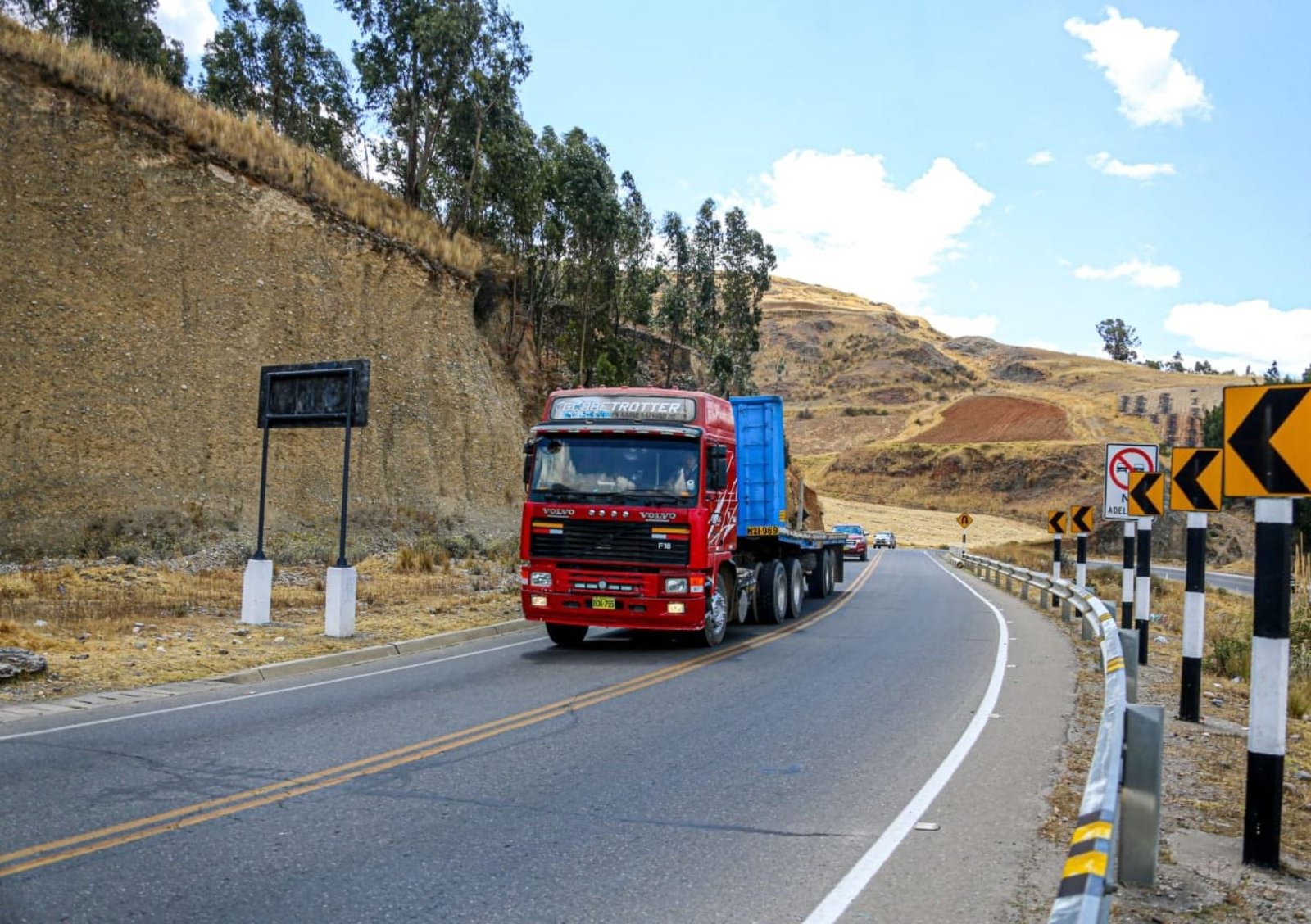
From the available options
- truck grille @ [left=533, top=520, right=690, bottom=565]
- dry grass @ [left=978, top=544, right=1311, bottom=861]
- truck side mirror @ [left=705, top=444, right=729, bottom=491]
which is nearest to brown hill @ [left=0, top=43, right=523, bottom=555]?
truck grille @ [left=533, top=520, right=690, bottom=565]

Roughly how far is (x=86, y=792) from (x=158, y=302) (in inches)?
961

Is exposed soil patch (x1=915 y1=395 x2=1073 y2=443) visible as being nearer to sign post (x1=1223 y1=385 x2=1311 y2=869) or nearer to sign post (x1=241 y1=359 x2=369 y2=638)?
sign post (x1=241 y1=359 x2=369 y2=638)

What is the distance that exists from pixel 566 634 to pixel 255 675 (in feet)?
15.7

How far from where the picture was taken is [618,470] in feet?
47.0

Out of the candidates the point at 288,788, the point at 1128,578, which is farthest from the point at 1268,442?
the point at 1128,578

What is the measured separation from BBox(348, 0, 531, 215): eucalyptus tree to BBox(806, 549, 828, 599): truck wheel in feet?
77.3

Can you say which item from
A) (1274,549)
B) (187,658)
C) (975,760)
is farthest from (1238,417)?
(187,658)

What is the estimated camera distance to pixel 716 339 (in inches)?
2484

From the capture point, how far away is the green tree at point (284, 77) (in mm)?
Answer: 48375

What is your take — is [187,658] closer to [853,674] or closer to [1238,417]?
[853,674]

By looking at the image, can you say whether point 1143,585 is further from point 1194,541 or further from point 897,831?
point 897,831

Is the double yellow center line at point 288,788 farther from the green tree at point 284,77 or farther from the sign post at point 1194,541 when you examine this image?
the green tree at point 284,77

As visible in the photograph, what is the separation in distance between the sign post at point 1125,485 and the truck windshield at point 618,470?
6.77 m

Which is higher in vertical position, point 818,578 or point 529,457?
point 529,457
